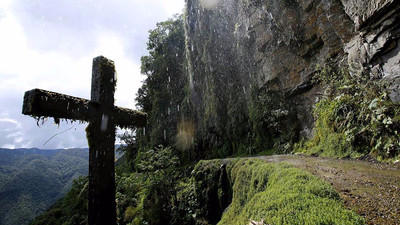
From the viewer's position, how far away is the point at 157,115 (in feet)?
79.3

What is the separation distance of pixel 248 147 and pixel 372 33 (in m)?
8.67

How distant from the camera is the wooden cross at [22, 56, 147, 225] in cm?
245

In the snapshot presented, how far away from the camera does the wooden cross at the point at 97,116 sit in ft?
8.03

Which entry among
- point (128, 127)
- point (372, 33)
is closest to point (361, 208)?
point (128, 127)

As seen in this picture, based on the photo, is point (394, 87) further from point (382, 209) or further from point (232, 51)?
point (232, 51)

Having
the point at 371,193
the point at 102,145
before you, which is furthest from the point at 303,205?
the point at 102,145

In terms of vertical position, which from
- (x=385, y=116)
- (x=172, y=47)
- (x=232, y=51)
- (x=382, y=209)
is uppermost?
→ (x=172, y=47)

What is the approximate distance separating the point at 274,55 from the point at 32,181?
242 feet

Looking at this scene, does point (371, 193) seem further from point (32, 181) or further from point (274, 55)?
point (32, 181)

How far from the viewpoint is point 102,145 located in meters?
2.72

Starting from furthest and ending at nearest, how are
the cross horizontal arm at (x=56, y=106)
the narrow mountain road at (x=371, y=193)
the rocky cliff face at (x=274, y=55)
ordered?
the rocky cliff face at (x=274, y=55) < the cross horizontal arm at (x=56, y=106) < the narrow mountain road at (x=371, y=193)

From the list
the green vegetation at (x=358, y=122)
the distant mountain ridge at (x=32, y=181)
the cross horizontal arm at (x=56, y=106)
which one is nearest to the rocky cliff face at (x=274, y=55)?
the green vegetation at (x=358, y=122)

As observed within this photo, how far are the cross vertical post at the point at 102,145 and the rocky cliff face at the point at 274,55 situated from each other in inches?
264

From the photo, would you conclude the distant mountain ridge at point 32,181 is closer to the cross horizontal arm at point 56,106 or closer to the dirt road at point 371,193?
the cross horizontal arm at point 56,106
